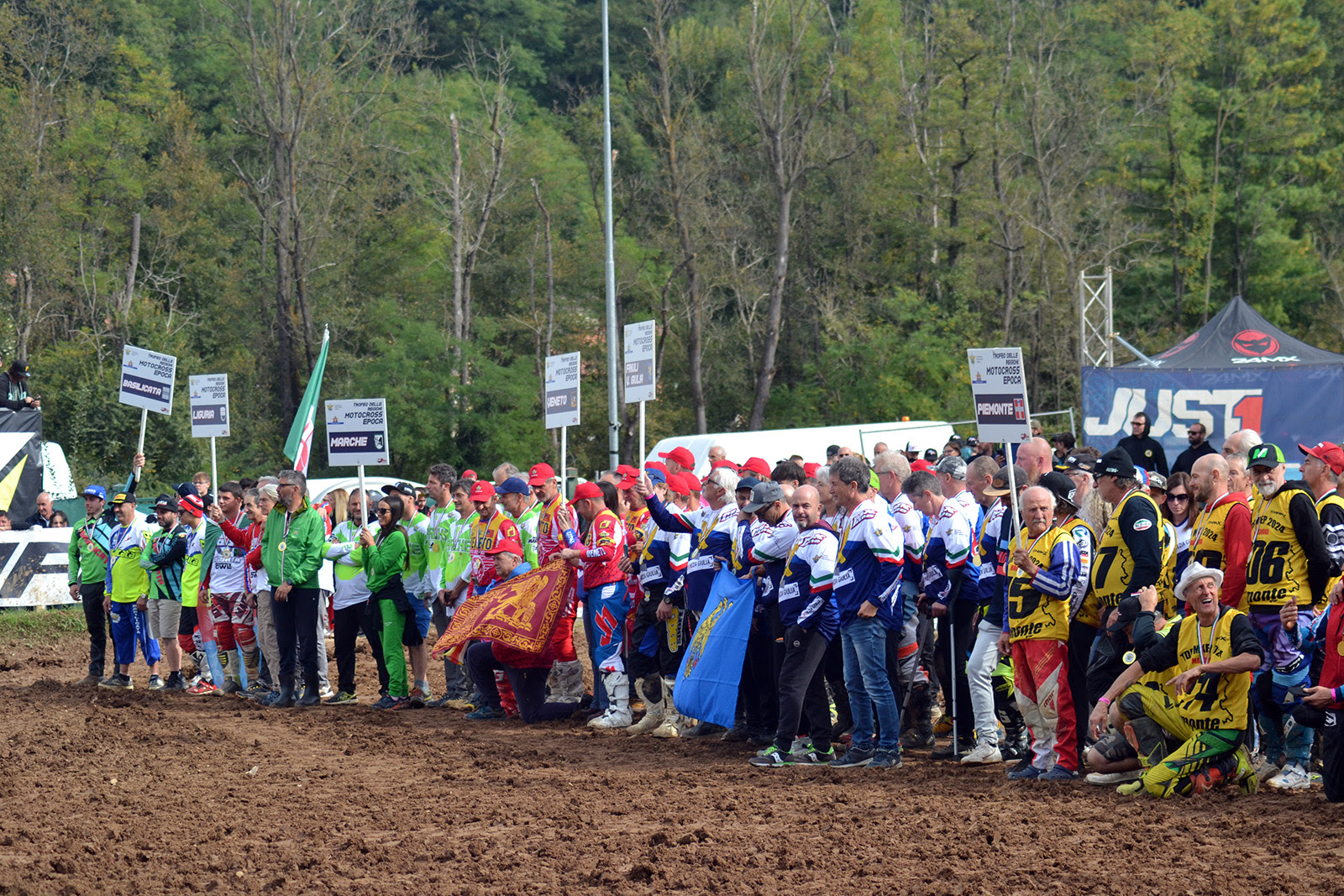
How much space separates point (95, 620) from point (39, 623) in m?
4.91

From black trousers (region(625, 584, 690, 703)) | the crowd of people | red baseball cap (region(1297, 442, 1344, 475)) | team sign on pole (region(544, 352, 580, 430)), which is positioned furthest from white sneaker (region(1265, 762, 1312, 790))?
team sign on pole (region(544, 352, 580, 430))

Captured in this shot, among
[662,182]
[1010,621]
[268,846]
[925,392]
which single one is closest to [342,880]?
[268,846]

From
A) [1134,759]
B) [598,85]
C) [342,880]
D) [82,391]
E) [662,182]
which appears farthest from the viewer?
[598,85]

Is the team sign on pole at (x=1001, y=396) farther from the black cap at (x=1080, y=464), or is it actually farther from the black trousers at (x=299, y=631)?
the black trousers at (x=299, y=631)

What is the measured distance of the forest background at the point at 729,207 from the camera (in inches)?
1522

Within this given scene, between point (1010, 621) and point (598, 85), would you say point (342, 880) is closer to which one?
point (1010, 621)

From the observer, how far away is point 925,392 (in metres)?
38.0

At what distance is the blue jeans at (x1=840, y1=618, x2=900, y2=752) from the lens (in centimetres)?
866

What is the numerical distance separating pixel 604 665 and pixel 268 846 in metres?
4.05

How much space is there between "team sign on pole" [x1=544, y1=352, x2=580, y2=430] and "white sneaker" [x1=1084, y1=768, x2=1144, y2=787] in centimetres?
837

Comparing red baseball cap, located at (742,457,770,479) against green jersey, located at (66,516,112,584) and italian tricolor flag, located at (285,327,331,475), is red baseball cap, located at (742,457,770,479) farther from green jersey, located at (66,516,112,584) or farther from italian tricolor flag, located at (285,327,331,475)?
italian tricolor flag, located at (285,327,331,475)

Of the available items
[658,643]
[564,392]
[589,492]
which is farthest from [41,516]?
[658,643]

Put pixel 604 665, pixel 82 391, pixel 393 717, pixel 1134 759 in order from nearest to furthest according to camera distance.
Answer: pixel 1134 759, pixel 604 665, pixel 393 717, pixel 82 391

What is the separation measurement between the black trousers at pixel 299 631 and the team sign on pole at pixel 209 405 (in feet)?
23.0
